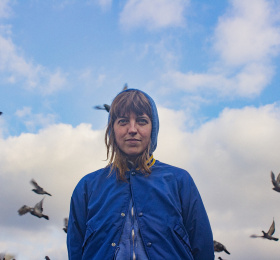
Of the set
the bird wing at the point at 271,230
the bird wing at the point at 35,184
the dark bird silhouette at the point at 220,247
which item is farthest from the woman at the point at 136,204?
the bird wing at the point at 271,230

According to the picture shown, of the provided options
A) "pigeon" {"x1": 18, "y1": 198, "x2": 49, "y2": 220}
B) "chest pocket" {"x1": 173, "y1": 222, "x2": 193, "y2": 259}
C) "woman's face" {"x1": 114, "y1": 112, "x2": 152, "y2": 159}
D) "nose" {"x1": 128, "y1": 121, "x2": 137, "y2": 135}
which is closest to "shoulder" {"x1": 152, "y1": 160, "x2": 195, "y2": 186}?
"woman's face" {"x1": 114, "y1": 112, "x2": 152, "y2": 159}

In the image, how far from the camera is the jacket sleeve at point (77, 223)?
449 centimetres

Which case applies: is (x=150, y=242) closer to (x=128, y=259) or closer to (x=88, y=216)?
(x=128, y=259)

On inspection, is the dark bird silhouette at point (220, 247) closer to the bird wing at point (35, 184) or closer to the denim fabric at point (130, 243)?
the bird wing at point (35, 184)

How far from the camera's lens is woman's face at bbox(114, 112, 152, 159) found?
4727mm

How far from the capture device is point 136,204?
4.27 metres

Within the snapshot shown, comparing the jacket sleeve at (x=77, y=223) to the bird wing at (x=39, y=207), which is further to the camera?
the bird wing at (x=39, y=207)

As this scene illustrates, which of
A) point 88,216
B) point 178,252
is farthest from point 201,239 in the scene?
point 88,216

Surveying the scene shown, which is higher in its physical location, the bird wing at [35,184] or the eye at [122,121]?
the bird wing at [35,184]

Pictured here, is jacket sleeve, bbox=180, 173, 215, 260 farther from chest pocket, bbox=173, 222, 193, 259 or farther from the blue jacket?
chest pocket, bbox=173, 222, 193, 259

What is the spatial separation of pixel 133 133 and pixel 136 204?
898 mm

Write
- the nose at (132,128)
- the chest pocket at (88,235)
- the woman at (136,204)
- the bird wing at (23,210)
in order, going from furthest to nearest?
1. the bird wing at (23,210)
2. the nose at (132,128)
3. the chest pocket at (88,235)
4. the woman at (136,204)

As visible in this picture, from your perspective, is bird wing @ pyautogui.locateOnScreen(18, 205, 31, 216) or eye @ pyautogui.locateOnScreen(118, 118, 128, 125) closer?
eye @ pyautogui.locateOnScreen(118, 118, 128, 125)

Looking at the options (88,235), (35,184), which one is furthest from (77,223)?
(35,184)
